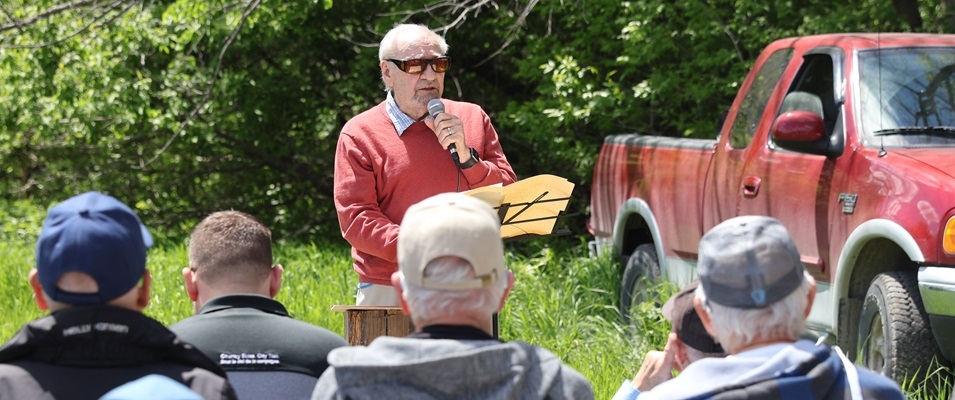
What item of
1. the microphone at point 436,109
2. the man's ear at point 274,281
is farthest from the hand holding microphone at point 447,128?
the man's ear at point 274,281

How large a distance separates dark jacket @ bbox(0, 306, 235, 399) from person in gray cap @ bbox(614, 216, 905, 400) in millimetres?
979

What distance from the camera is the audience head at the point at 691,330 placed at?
3.39 meters

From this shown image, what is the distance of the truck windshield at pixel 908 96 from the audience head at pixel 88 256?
4347 mm

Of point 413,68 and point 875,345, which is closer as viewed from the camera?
point 413,68

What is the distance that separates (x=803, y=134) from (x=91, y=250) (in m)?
4.28

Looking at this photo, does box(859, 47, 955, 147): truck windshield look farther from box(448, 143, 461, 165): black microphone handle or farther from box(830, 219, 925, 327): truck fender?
box(448, 143, 461, 165): black microphone handle

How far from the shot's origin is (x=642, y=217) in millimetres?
8945

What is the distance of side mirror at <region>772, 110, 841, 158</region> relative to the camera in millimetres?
6457

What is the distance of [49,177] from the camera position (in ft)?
51.8

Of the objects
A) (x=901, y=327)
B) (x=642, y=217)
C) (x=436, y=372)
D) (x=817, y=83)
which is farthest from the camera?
(x=642, y=217)

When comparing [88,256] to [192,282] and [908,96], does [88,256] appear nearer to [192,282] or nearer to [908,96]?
[192,282]

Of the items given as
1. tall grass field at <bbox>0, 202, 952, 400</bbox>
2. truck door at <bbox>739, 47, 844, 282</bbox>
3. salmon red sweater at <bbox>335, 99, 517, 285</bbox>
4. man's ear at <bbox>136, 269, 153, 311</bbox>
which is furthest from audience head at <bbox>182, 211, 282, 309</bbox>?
truck door at <bbox>739, 47, 844, 282</bbox>

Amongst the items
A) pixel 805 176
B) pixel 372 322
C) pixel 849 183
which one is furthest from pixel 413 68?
pixel 805 176

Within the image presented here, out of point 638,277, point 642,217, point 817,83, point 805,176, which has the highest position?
point 817,83
